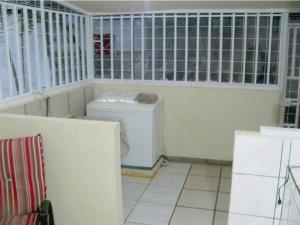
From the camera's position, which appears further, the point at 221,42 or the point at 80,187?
the point at 221,42

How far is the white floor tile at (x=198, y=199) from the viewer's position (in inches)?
116

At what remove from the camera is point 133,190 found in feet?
10.7

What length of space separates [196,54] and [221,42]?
0.95 ft

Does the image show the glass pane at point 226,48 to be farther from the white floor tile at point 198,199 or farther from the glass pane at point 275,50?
the white floor tile at point 198,199

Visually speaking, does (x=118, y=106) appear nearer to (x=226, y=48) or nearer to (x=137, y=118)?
(x=137, y=118)

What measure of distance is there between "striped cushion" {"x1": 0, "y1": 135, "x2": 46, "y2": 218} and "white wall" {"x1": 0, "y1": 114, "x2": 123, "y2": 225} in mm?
136

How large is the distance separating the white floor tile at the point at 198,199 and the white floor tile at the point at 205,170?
1.44 ft

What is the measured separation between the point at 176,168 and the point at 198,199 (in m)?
0.75

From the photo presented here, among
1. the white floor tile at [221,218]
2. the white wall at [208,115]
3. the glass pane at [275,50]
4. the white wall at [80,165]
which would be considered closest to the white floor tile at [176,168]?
the white wall at [208,115]

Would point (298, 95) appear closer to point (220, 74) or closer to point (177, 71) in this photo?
point (220, 74)

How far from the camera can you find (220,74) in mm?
3645

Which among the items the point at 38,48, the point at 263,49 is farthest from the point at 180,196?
the point at 38,48

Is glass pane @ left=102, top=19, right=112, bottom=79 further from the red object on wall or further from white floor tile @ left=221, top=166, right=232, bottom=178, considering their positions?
white floor tile @ left=221, top=166, right=232, bottom=178

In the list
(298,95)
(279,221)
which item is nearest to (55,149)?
(279,221)
